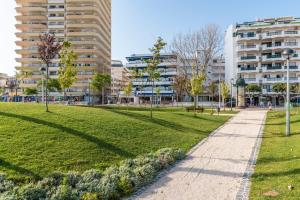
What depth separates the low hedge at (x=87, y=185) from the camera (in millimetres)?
8133

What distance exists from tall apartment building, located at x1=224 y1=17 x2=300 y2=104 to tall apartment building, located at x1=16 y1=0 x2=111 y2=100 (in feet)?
122

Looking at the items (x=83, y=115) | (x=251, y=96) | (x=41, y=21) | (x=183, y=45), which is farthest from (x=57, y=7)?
(x=83, y=115)

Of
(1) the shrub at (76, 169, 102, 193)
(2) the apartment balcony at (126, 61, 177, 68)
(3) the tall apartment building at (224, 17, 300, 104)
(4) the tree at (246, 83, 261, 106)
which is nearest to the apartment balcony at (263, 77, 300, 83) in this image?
(3) the tall apartment building at (224, 17, 300, 104)

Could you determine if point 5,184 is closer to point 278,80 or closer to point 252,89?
point 252,89

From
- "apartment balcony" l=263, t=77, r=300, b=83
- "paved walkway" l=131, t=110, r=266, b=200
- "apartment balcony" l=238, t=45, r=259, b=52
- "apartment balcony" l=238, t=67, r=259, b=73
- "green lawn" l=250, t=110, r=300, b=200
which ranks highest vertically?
"apartment balcony" l=238, t=45, r=259, b=52

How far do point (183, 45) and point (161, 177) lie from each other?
5935 centimetres

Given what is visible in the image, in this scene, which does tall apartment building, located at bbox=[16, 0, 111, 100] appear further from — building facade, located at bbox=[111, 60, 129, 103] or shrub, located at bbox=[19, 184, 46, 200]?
shrub, located at bbox=[19, 184, 46, 200]

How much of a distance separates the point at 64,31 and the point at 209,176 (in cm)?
9173

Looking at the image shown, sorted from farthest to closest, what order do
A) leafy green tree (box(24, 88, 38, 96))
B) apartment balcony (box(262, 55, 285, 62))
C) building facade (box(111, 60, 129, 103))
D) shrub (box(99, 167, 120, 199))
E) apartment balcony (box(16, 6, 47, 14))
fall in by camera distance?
building facade (box(111, 60, 129, 103))
apartment balcony (box(16, 6, 47, 14))
leafy green tree (box(24, 88, 38, 96))
apartment balcony (box(262, 55, 285, 62))
shrub (box(99, 167, 120, 199))

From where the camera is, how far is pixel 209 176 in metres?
10.6

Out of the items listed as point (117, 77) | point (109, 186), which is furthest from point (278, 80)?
point (117, 77)

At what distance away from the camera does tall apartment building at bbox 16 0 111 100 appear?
93188 mm

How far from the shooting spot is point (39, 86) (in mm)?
87188

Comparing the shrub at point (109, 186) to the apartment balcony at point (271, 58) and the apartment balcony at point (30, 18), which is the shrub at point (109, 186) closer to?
the apartment balcony at point (271, 58)
